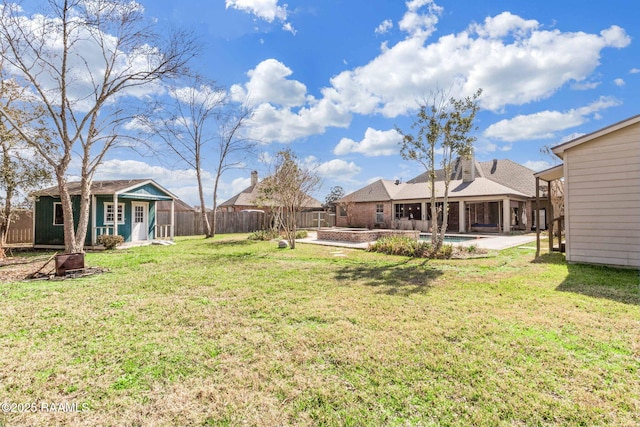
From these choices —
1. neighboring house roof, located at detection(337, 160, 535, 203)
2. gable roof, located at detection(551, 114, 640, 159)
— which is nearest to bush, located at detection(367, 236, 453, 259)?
gable roof, located at detection(551, 114, 640, 159)

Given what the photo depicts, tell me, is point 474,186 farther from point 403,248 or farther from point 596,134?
point 596,134

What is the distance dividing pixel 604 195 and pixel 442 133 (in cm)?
459

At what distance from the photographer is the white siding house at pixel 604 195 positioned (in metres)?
7.34

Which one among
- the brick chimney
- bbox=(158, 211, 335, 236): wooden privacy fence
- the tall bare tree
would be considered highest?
the tall bare tree

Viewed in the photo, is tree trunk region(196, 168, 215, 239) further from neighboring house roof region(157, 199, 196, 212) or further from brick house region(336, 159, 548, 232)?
brick house region(336, 159, 548, 232)

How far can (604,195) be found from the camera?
7750 mm

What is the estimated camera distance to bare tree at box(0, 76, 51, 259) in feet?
36.7

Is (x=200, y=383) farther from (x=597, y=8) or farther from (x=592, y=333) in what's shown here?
(x=597, y=8)

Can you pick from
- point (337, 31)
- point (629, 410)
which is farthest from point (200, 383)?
point (337, 31)

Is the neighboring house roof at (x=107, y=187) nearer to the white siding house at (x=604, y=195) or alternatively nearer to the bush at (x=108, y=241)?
the bush at (x=108, y=241)

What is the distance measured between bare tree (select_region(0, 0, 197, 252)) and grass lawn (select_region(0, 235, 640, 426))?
6033 millimetres

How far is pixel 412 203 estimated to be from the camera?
939 inches

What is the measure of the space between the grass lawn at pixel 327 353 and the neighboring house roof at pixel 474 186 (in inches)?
611

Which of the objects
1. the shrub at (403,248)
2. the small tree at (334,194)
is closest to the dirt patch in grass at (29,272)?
the shrub at (403,248)
